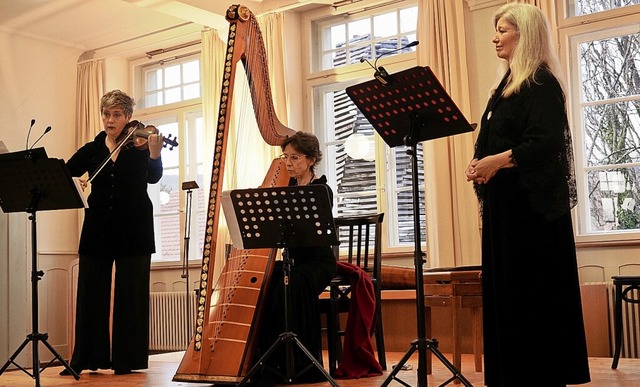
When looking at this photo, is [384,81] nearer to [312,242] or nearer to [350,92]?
[350,92]

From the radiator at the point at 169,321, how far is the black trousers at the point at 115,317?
320 centimetres

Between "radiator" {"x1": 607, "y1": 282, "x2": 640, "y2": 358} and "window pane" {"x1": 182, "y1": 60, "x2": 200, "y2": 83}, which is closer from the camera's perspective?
"radiator" {"x1": 607, "y1": 282, "x2": 640, "y2": 358}

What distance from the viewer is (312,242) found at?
332 centimetres

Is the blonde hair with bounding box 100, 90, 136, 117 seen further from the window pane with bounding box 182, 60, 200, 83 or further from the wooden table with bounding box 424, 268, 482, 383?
the window pane with bounding box 182, 60, 200, 83

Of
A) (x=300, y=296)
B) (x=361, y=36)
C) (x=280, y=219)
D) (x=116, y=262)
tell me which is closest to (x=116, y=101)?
(x=116, y=262)

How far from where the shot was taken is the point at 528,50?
2.69 meters

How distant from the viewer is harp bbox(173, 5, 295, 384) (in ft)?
12.1

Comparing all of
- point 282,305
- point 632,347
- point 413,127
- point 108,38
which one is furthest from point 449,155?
point 108,38

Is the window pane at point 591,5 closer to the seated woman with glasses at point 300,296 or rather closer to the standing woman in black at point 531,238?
the seated woman with glasses at point 300,296

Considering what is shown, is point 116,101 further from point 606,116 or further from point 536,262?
point 606,116

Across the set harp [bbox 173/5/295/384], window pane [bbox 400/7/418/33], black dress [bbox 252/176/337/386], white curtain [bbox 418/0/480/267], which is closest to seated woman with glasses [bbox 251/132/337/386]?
black dress [bbox 252/176/337/386]

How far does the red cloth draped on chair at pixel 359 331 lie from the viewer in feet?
13.6

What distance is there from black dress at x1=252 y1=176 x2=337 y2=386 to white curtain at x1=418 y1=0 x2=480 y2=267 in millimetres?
2119

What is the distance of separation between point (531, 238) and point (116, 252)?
2.71 metres
